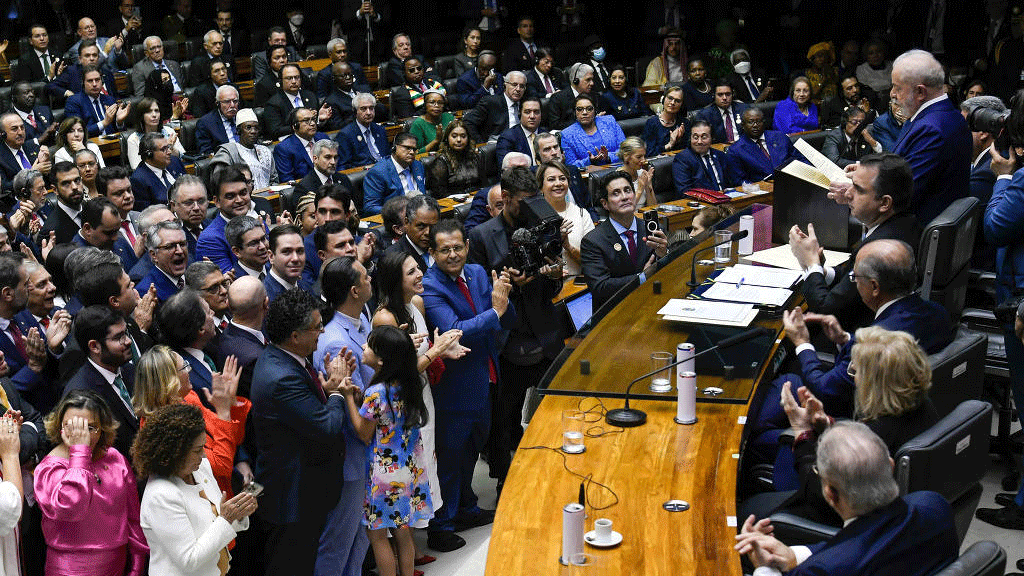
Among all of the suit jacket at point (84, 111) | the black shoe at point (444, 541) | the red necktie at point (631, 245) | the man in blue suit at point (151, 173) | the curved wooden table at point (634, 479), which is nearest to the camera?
the curved wooden table at point (634, 479)

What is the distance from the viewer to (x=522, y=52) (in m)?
12.5

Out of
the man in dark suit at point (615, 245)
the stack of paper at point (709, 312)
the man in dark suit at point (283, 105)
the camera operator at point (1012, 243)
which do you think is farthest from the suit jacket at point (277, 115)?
the camera operator at point (1012, 243)

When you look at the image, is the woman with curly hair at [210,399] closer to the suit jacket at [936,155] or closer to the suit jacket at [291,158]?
the suit jacket at [936,155]

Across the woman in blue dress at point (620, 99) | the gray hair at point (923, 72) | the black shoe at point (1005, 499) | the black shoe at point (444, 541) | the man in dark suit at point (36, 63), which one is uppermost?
the gray hair at point (923, 72)

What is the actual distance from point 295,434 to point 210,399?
1.14ft

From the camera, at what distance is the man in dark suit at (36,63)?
1066 centimetres

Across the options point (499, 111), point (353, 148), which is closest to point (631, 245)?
point (353, 148)

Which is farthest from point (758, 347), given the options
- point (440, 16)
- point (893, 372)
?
point (440, 16)

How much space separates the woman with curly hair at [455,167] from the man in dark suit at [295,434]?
14.2ft

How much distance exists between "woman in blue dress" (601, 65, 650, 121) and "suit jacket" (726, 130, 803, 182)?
210cm

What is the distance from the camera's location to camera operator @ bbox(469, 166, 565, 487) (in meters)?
5.45

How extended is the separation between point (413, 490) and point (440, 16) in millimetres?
11048

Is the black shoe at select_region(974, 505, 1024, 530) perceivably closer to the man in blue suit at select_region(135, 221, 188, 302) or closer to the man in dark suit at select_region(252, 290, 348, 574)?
the man in dark suit at select_region(252, 290, 348, 574)

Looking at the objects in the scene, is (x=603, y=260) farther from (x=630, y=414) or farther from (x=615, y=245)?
(x=630, y=414)
